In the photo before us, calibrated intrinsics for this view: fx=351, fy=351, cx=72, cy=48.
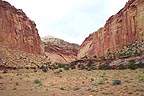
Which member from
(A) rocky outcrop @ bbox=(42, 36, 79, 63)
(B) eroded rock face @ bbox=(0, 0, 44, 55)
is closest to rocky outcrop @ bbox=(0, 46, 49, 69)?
(B) eroded rock face @ bbox=(0, 0, 44, 55)

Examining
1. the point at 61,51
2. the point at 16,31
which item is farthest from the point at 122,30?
the point at 61,51

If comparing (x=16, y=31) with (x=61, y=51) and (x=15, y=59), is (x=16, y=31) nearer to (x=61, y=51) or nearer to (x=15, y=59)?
(x=15, y=59)

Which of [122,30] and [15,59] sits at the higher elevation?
[122,30]

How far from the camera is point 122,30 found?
6384cm

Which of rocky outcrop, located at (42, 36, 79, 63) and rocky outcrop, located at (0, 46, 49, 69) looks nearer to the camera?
rocky outcrop, located at (0, 46, 49, 69)

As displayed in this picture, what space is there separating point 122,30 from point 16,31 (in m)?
19.4

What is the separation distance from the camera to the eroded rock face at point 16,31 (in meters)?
60.1

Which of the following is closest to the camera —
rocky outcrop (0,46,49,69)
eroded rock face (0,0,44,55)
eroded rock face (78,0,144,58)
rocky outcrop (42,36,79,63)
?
rocky outcrop (0,46,49,69)

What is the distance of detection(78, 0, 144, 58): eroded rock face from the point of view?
57375 millimetres

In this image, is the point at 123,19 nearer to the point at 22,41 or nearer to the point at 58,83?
the point at 22,41

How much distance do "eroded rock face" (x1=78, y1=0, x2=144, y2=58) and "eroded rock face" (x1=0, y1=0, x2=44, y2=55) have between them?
13970 millimetres

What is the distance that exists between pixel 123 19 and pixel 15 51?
65.8 feet

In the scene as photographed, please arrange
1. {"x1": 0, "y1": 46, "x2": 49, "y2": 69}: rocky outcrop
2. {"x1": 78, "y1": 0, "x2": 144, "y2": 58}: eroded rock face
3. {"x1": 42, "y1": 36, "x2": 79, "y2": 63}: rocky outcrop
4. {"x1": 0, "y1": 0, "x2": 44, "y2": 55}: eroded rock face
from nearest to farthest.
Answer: {"x1": 0, "y1": 46, "x2": 49, "y2": 69}: rocky outcrop
{"x1": 78, "y1": 0, "x2": 144, "y2": 58}: eroded rock face
{"x1": 0, "y1": 0, "x2": 44, "y2": 55}: eroded rock face
{"x1": 42, "y1": 36, "x2": 79, "y2": 63}: rocky outcrop

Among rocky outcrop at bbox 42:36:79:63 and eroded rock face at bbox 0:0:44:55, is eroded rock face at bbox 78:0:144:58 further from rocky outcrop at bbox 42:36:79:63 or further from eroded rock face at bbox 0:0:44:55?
rocky outcrop at bbox 42:36:79:63
